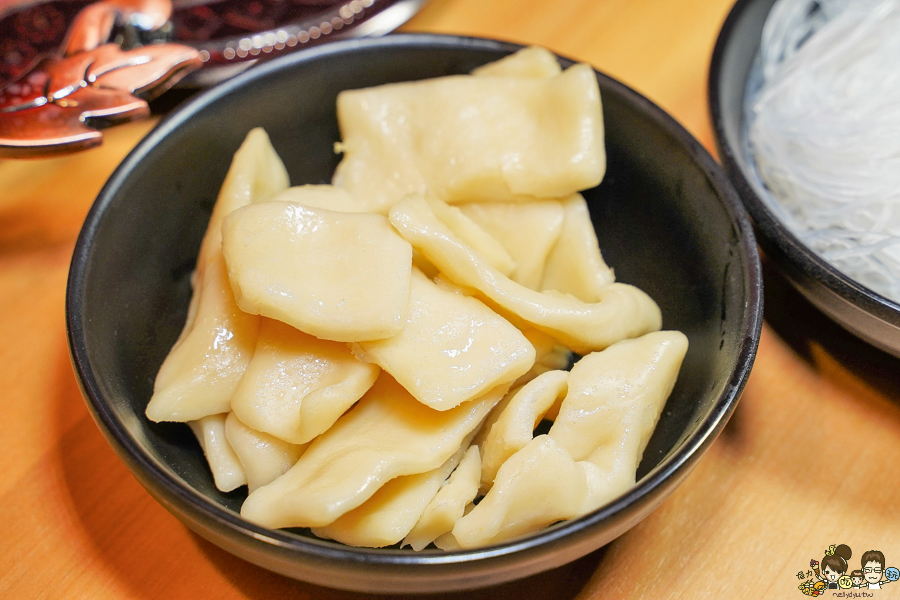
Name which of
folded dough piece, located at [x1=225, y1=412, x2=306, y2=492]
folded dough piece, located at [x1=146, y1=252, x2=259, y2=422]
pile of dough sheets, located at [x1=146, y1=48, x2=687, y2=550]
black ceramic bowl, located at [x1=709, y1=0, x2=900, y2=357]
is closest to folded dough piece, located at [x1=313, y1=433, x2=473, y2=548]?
pile of dough sheets, located at [x1=146, y1=48, x2=687, y2=550]

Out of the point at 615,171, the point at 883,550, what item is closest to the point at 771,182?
the point at 615,171

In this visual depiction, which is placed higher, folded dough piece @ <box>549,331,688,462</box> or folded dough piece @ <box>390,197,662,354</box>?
folded dough piece @ <box>390,197,662,354</box>

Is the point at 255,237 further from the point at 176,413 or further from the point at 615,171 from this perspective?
the point at 615,171

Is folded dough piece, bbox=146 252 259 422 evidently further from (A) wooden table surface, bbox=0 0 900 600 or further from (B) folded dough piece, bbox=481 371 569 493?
(B) folded dough piece, bbox=481 371 569 493

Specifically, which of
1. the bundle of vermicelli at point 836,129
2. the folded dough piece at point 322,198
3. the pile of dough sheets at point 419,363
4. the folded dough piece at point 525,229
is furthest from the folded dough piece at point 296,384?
the bundle of vermicelli at point 836,129

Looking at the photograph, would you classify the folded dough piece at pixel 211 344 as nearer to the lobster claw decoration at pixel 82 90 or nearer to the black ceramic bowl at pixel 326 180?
the black ceramic bowl at pixel 326 180

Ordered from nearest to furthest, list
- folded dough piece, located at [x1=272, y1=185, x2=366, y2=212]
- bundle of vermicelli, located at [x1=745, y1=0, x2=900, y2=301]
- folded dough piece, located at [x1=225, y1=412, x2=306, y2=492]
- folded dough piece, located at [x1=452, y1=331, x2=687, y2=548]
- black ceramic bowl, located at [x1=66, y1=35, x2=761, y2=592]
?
black ceramic bowl, located at [x1=66, y1=35, x2=761, y2=592] < folded dough piece, located at [x1=452, y1=331, x2=687, y2=548] < folded dough piece, located at [x1=225, y1=412, x2=306, y2=492] < folded dough piece, located at [x1=272, y1=185, x2=366, y2=212] < bundle of vermicelli, located at [x1=745, y1=0, x2=900, y2=301]

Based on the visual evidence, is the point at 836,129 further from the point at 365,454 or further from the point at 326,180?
the point at 365,454

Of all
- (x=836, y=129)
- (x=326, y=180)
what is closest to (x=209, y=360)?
(x=326, y=180)
